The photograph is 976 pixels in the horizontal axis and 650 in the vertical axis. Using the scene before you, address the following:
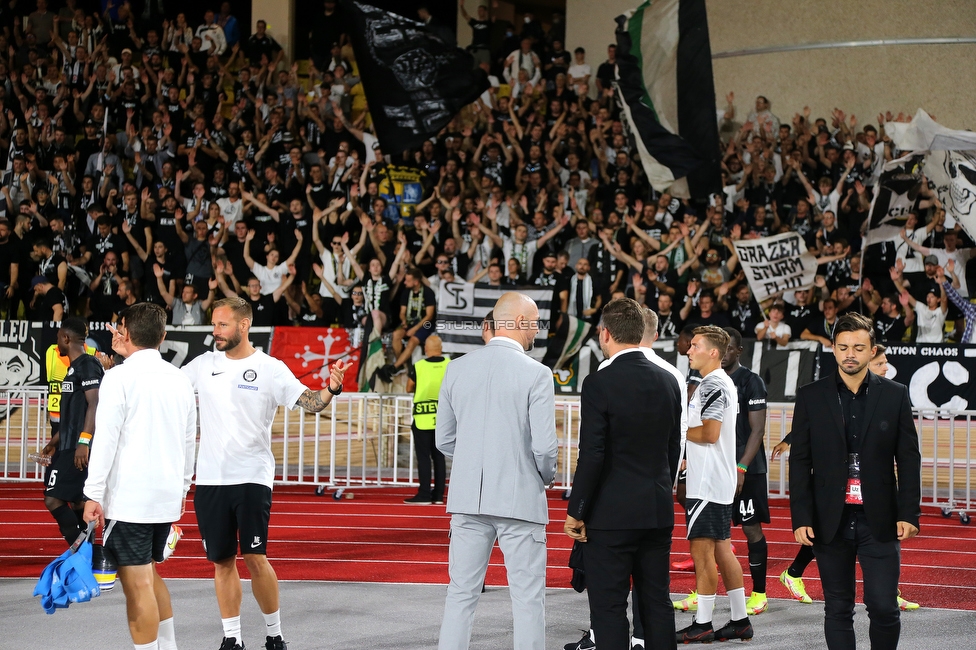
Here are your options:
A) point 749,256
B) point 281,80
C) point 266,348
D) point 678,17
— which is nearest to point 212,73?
point 281,80

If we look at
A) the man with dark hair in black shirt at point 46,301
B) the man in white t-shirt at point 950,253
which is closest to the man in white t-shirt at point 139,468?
the man with dark hair in black shirt at point 46,301

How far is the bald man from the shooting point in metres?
12.5

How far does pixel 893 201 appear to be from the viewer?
1612cm

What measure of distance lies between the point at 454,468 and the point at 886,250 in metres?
12.4

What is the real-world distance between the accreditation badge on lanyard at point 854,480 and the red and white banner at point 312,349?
1117 cm

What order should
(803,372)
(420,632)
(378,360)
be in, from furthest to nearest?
1. (378,360)
2. (803,372)
3. (420,632)

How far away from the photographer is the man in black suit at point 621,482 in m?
5.23

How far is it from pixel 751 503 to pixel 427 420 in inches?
214

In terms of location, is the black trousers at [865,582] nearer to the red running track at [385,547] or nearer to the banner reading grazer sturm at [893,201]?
the red running track at [385,547]

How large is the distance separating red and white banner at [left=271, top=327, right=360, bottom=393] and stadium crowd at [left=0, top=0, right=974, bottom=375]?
507 mm

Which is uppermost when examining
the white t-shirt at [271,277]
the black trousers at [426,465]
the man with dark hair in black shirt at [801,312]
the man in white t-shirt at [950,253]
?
the man in white t-shirt at [950,253]

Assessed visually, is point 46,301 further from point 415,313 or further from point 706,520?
point 706,520

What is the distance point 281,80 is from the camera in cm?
2159

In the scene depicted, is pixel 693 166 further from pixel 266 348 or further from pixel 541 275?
pixel 266 348
